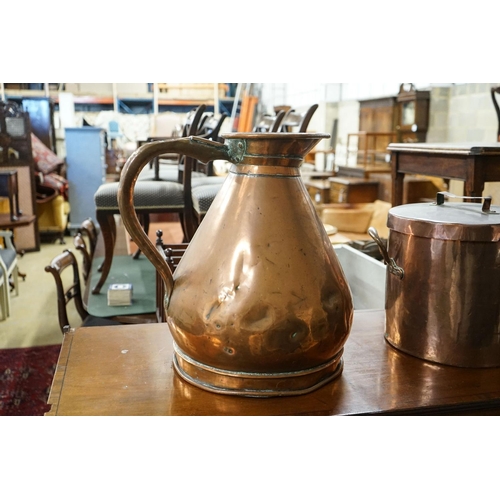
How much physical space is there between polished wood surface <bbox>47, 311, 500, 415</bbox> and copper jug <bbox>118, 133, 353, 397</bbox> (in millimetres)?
27

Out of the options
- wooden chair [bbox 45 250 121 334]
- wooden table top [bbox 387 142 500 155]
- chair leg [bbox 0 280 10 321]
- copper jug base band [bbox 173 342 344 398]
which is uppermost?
wooden table top [bbox 387 142 500 155]

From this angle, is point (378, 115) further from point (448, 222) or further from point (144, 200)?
point (448, 222)

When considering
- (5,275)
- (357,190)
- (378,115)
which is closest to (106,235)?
(5,275)

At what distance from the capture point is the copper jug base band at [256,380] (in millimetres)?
622

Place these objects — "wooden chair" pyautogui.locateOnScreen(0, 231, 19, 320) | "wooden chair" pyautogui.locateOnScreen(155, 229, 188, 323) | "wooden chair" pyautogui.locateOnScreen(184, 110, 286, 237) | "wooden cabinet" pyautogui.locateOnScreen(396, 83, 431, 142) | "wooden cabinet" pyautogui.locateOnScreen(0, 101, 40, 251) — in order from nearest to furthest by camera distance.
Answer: "wooden chair" pyautogui.locateOnScreen(155, 229, 188, 323)
"wooden chair" pyautogui.locateOnScreen(184, 110, 286, 237)
"wooden chair" pyautogui.locateOnScreen(0, 231, 19, 320)
"wooden cabinet" pyautogui.locateOnScreen(396, 83, 431, 142)
"wooden cabinet" pyautogui.locateOnScreen(0, 101, 40, 251)

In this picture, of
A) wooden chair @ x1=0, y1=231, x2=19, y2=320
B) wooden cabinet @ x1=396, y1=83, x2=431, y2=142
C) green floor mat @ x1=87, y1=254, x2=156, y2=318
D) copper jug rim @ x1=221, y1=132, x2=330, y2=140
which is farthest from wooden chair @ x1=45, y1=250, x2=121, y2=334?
wooden cabinet @ x1=396, y1=83, x2=431, y2=142

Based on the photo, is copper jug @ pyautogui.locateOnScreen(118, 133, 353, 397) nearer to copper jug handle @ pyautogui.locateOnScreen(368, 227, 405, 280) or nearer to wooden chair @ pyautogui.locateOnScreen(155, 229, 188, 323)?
copper jug handle @ pyautogui.locateOnScreen(368, 227, 405, 280)

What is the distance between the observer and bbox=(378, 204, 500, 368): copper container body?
682 mm

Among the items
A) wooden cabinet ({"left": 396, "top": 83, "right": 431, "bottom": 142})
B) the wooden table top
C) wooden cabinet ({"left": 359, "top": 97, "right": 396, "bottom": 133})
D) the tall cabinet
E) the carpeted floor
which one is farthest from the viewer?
the tall cabinet

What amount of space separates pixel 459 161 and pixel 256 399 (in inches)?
63.2

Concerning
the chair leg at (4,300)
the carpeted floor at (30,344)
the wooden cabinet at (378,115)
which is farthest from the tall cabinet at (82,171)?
the wooden cabinet at (378,115)

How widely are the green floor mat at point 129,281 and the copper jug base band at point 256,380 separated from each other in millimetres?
1953

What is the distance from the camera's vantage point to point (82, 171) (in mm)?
6102

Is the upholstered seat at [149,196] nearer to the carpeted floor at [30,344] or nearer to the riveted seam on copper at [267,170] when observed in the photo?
the carpeted floor at [30,344]
